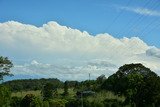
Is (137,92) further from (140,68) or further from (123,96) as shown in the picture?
(140,68)

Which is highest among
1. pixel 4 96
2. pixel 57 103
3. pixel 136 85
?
pixel 136 85

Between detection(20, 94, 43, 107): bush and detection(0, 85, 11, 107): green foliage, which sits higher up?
detection(20, 94, 43, 107): bush

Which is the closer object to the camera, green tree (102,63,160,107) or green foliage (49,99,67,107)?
green tree (102,63,160,107)

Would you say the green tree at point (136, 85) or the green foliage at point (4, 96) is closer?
the green foliage at point (4, 96)

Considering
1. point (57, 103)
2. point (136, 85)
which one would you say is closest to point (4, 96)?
point (136, 85)

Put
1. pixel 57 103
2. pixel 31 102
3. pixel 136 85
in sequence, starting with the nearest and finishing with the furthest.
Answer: pixel 136 85, pixel 57 103, pixel 31 102

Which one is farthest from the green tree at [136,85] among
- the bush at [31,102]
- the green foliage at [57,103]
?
the bush at [31,102]

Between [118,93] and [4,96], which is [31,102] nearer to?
[118,93]

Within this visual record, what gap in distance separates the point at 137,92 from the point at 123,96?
59.1 feet

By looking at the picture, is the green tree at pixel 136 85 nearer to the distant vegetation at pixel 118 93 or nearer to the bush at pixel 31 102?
the distant vegetation at pixel 118 93

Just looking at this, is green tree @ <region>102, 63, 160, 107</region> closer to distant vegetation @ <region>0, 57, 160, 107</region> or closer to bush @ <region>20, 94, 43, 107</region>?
distant vegetation @ <region>0, 57, 160, 107</region>

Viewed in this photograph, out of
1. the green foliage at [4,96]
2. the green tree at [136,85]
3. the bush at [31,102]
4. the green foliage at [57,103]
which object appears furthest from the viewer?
the green foliage at [57,103]

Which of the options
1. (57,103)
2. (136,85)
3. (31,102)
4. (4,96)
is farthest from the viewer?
(31,102)

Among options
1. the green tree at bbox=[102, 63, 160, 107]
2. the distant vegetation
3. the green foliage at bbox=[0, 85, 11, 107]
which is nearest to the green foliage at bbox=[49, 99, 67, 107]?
the distant vegetation
